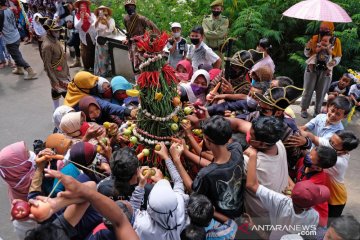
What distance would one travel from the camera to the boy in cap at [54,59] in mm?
5766

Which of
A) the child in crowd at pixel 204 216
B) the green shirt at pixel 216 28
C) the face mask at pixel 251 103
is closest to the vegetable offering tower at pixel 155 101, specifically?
the child in crowd at pixel 204 216

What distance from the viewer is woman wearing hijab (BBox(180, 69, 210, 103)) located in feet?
14.0

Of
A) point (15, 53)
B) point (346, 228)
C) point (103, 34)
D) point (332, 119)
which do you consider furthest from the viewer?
point (15, 53)

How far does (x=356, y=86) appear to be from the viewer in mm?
5789

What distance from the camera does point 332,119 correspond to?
3.70 m

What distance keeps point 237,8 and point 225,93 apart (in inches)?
227

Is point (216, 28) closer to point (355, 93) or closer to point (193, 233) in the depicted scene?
point (355, 93)

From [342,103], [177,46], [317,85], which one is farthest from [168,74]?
[317,85]

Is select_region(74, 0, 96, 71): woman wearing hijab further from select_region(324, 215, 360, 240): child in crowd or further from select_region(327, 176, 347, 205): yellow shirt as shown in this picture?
select_region(324, 215, 360, 240): child in crowd

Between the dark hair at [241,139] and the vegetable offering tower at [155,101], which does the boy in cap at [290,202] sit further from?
the vegetable offering tower at [155,101]

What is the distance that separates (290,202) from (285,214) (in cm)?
10

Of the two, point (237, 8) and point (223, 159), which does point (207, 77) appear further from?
point (237, 8)

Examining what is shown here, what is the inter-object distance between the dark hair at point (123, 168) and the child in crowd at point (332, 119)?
2.21m

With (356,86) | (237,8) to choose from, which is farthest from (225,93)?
(237,8)
